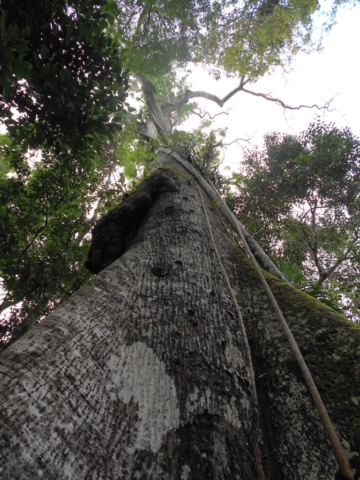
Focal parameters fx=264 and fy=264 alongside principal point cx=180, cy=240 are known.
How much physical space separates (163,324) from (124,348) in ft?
0.73

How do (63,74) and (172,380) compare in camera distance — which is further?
(63,74)

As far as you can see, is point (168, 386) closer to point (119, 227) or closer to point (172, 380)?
point (172, 380)

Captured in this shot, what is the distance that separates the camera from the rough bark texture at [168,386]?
72 cm

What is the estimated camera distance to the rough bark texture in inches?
28.3

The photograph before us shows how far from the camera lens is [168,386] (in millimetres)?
979

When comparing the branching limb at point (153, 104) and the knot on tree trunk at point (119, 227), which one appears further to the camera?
the branching limb at point (153, 104)

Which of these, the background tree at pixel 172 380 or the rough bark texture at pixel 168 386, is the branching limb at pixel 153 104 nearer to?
the background tree at pixel 172 380

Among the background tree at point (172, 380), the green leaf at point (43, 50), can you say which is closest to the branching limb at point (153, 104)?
the green leaf at point (43, 50)

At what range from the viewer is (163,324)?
120 cm

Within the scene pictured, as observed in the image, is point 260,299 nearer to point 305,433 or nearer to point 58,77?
point 305,433

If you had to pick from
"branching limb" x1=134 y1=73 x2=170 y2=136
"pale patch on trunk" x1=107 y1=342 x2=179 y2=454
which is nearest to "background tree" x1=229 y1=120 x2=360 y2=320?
"branching limb" x1=134 y1=73 x2=170 y2=136

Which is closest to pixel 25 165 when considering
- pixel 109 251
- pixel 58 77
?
pixel 58 77

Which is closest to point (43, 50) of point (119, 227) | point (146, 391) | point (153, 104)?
point (119, 227)

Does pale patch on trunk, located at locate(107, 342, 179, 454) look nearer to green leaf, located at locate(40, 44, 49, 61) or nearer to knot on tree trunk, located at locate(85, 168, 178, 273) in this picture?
knot on tree trunk, located at locate(85, 168, 178, 273)
